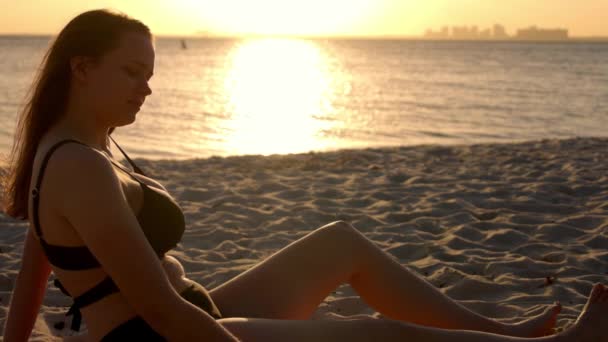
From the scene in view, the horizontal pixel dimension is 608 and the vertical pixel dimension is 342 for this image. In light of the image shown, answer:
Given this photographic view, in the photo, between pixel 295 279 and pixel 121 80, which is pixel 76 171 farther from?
pixel 295 279

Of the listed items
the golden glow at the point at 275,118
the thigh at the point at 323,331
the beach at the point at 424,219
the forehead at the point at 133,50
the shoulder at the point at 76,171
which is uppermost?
the forehead at the point at 133,50

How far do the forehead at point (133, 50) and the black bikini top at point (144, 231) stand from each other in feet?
1.06

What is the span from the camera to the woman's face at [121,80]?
7.02ft

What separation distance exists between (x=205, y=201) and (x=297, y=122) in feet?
41.9

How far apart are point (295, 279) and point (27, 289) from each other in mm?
1022

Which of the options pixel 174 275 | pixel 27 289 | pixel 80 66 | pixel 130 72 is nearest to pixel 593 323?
pixel 174 275

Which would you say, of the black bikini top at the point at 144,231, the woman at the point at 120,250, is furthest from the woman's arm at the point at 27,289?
the black bikini top at the point at 144,231

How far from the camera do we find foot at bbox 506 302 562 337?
276 centimetres

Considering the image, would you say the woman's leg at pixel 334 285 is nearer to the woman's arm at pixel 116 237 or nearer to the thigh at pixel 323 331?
the thigh at pixel 323 331

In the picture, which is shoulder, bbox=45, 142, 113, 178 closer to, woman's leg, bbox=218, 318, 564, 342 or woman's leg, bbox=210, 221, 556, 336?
woman's leg, bbox=218, 318, 564, 342

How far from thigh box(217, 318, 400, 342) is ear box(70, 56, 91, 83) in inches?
37.6

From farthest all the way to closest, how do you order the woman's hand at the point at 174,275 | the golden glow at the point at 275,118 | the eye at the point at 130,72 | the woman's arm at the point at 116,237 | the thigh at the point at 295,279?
1. the golden glow at the point at 275,118
2. the thigh at the point at 295,279
3. the woman's hand at the point at 174,275
4. the eye at the point at 130,72
5. the woman's arm at the point at 116,237

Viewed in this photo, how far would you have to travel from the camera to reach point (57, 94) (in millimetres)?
2186

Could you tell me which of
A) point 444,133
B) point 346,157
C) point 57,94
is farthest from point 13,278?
point 444,133
